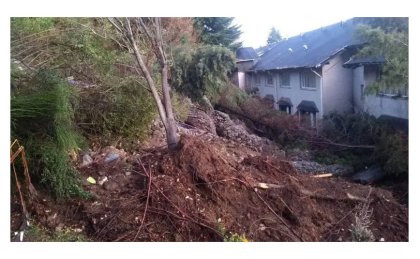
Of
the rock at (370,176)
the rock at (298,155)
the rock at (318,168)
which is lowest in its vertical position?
the rock at (370,176)

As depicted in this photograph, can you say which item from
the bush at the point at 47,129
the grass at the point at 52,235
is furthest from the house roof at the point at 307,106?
the grass at the point at 52,235

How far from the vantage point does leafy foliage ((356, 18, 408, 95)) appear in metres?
3.22

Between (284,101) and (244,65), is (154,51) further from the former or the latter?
(284,101)

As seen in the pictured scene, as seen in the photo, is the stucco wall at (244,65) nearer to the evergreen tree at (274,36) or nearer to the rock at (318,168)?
the evergreen tree at (274,36)

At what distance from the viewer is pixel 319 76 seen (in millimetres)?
3621

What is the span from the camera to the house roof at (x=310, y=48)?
11.2ft

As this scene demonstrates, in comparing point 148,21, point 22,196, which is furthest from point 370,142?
point 22,196

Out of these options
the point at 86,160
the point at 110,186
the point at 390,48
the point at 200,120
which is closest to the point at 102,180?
the point at 110,186

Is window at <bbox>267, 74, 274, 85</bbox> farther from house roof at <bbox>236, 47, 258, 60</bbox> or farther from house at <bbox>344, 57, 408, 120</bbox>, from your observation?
house at <bbox>344, 57, 408, 120</bbox>

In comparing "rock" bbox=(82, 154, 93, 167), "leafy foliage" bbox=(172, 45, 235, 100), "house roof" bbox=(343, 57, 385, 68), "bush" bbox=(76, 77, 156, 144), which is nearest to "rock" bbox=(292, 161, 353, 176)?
"house roof" bbox=(343, 57, 385, 68)

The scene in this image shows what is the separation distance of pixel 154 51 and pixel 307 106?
1487 millimetres
